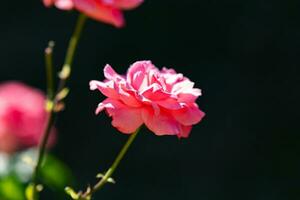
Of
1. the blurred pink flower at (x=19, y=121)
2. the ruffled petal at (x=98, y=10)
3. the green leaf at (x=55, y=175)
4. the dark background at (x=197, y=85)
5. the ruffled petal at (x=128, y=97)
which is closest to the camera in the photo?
the ruffled petal at (x=128, y=97)

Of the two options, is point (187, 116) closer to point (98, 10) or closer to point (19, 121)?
point (98, 10)

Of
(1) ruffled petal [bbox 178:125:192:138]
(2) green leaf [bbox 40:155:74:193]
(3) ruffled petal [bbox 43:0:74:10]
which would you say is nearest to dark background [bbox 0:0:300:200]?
(2) green leaf [bbox 40:155:74:193]

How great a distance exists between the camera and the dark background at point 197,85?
145 inches

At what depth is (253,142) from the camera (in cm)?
379

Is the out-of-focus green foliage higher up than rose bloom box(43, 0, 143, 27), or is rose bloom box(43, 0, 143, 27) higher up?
rose bloom box(43, 0, 143, 27)

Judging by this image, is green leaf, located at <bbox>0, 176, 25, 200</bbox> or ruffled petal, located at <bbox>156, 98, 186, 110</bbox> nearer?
ruffled petal, located at <bbox>156, 98, 186, 110</bbox>

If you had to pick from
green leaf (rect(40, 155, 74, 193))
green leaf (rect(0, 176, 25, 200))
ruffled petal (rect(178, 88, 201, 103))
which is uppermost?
ruffled petal (rect(178, 88, 201, 103))

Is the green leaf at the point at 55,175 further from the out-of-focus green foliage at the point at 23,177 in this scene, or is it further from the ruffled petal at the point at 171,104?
the ruffled petal at the point at 171,104

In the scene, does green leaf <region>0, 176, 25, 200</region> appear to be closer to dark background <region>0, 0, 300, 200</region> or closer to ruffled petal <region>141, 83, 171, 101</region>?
ruffled petal <region>141, 83, 171, 101</region>

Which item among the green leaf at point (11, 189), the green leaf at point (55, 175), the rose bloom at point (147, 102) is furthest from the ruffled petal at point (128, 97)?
the green leaf at point (55, 175)

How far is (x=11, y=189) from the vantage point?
1.65 m

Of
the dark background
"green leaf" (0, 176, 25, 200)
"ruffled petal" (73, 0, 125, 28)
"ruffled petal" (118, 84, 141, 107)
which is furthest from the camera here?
the dark background

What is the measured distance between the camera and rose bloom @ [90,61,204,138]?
3.75ft

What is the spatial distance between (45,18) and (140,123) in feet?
9.98
